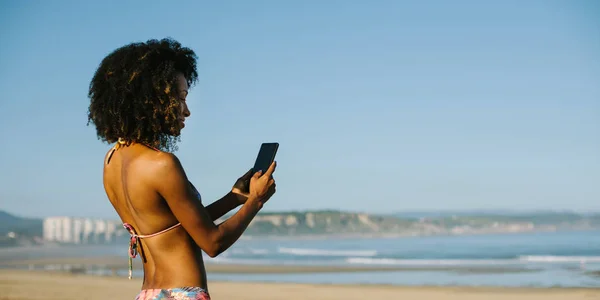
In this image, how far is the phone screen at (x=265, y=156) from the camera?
2451 mm

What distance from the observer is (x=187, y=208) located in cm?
221

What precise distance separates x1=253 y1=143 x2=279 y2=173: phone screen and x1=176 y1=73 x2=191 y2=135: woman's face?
0.27 m

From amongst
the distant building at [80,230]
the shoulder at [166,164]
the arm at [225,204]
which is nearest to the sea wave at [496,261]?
the distant building at [80,230]

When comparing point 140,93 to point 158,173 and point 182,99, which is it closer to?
point 182,99

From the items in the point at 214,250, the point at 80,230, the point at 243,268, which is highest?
the point at 80,230

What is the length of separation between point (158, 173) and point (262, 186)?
0.31 meters

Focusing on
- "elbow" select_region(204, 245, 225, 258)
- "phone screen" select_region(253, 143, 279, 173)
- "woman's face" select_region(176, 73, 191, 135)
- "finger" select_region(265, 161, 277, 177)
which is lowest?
"elbow" select_region(204, 245, 225, 258)

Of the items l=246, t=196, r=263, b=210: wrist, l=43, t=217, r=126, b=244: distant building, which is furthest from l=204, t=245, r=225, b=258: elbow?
l=43, t=217, r=126, b=244: distant building

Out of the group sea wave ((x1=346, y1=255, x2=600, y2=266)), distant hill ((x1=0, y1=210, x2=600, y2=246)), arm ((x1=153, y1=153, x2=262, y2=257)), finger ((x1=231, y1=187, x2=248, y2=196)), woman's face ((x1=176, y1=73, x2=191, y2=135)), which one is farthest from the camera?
distant hill ((x1=0, y1=210, x2=600, y2=246))

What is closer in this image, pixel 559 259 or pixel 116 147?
pixel 116 147

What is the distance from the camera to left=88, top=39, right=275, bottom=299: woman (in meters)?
2.23

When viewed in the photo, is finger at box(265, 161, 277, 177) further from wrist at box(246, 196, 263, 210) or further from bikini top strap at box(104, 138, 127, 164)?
bikini top strap at box(104, 138, 127, 164)

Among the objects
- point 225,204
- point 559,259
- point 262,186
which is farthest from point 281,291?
point 559,259

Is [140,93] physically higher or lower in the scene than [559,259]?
higher
